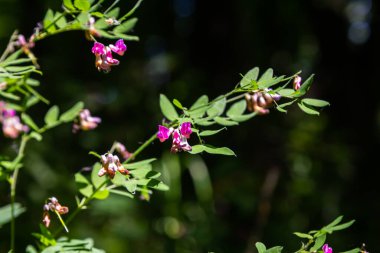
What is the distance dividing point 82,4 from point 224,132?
6.81ft

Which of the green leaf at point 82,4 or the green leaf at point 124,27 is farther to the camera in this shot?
the green leaf at point 124,27

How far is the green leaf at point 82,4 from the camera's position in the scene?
2.19 feet

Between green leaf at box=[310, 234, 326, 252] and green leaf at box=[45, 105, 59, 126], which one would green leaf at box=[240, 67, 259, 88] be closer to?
green leaf at box=[310, 234, 326, 252]

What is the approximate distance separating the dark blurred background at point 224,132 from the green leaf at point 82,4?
1.64 m

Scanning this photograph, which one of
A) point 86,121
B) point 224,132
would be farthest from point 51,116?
point 224,132

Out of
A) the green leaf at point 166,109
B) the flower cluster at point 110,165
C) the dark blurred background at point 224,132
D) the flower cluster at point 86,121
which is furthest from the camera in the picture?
the dark blurred background at point 224,132

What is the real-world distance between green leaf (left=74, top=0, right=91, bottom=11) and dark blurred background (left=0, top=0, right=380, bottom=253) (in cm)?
164

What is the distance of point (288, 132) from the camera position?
2.79m

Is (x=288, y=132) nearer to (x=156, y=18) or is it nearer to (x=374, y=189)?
(x=374, y=189)

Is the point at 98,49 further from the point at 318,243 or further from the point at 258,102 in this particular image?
the point at 318,243

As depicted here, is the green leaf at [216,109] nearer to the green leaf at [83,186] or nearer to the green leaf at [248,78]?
the green leaf at [248,78]

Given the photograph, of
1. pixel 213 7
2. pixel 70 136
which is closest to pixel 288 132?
pixel 213 7

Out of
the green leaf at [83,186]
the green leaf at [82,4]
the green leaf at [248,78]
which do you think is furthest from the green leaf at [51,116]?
the green leaf at [248,78]

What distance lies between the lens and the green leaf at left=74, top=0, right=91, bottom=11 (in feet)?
2.19
